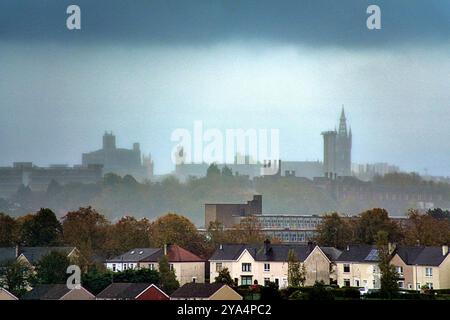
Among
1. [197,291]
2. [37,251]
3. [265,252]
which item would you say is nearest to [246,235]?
[265,252]

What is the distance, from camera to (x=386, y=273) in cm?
7550

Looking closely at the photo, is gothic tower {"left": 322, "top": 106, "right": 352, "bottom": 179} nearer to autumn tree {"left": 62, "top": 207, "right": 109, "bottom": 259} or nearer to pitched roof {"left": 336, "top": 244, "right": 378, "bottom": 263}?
autumn tree {"left": 62, "top": 207, "right": 109, "bottom": 259}

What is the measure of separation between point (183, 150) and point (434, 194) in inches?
1452

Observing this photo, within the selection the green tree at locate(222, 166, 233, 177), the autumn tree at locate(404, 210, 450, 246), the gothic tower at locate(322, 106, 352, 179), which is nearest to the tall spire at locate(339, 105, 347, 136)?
the gothic tower at locate(322, 106, 352, 179)

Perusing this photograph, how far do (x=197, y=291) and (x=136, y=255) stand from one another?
75.3 feet

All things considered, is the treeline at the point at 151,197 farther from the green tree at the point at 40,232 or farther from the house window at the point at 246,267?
the house window at the point at 246,267

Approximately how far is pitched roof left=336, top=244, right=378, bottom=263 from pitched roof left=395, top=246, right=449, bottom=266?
6.29ft

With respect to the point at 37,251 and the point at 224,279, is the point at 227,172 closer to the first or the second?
the point at 37,251

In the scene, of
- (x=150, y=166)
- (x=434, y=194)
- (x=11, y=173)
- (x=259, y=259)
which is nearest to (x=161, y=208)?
(x=150, y=166)

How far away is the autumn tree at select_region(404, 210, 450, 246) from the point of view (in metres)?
102

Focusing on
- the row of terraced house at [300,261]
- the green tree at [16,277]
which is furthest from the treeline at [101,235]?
the green tree at [16,277]

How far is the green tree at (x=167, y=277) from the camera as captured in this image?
76188mm

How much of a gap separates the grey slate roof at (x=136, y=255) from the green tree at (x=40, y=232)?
838cm
